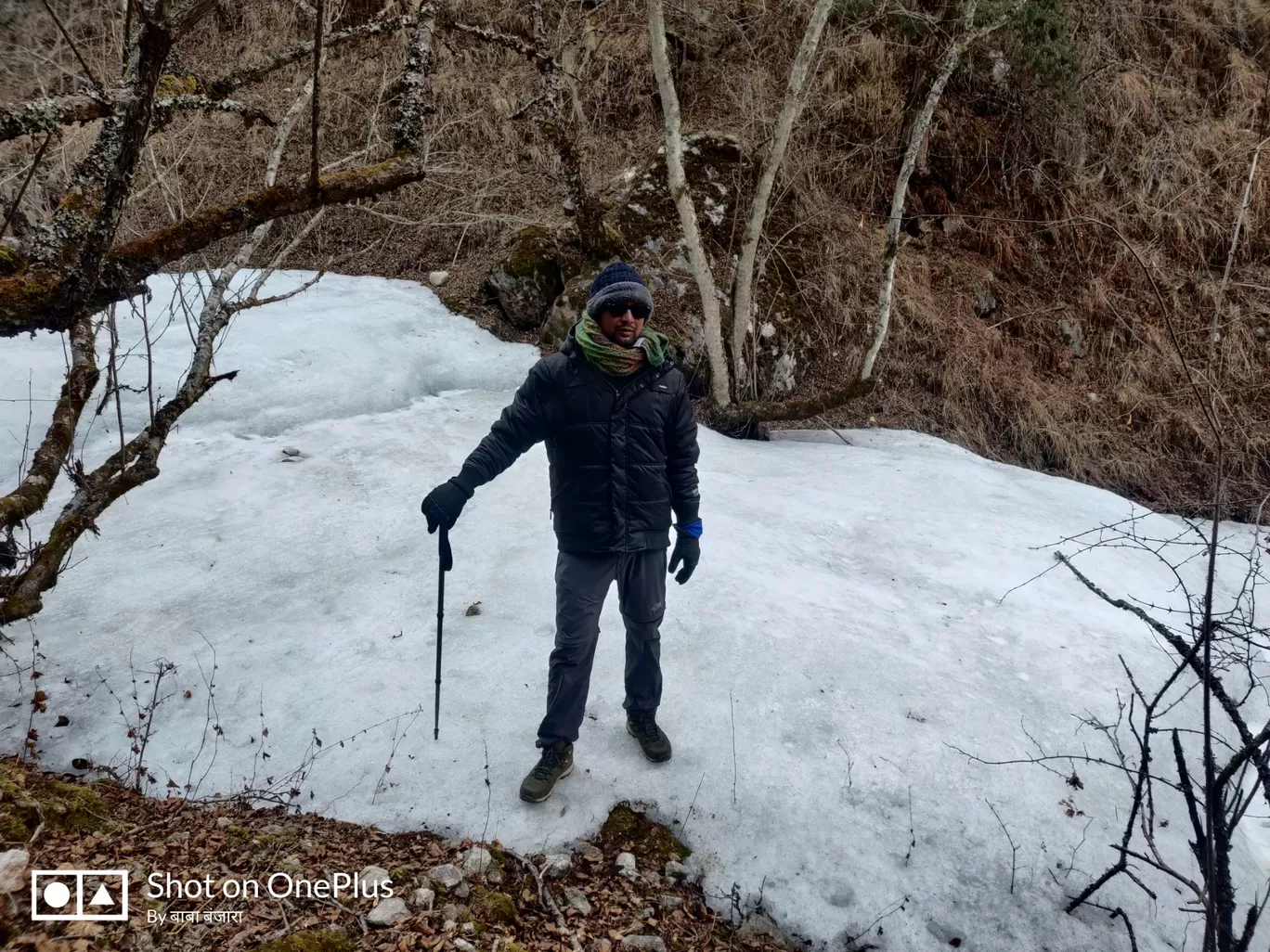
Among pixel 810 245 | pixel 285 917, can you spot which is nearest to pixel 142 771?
pixel 285 917

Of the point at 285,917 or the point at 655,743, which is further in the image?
the point at 655,743

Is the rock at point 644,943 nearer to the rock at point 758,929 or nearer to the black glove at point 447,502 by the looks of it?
the rock at point 758,929

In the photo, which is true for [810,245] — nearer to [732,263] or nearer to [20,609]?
[732,263]

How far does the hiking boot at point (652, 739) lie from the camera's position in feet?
11.6

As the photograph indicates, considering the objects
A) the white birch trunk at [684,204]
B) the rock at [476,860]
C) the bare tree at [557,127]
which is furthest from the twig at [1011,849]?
the bare tree at [557,127]

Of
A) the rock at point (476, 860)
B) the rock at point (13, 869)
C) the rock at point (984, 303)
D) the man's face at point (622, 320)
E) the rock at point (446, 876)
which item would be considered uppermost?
the rock at point (984, 303)

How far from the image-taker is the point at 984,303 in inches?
404

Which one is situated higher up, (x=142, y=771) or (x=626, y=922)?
(x=142, y=771)

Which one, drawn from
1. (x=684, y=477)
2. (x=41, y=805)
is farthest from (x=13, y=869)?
(x=684, y=477)

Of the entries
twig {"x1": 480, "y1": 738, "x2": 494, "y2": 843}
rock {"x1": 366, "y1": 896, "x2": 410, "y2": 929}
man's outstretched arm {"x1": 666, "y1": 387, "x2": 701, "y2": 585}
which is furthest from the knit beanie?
rock {"x1": 366, "y1": 896, "x2": 410, "y2": 929}

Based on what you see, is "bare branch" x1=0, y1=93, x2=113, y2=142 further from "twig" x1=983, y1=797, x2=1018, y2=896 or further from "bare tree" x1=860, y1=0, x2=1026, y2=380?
"bare tree" x1=860, y1=0, x2=1026, y2=380

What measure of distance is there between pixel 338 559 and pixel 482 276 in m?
5.58

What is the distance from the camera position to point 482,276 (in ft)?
31.7
